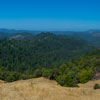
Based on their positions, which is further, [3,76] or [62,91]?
[3,76]

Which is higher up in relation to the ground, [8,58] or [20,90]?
[20,90]

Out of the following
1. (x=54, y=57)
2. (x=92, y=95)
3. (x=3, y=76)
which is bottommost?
(x=54, y=57)

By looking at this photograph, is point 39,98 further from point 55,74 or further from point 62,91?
point 55,74

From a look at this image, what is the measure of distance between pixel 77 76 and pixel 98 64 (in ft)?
69.7

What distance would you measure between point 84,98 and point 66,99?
2.82 meters

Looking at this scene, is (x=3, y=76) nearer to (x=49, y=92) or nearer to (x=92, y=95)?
(x=49, y=92)

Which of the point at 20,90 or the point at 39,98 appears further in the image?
the point at 20,90

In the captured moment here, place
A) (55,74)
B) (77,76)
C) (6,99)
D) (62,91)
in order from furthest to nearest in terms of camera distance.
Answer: (55,74), (77,76), (62,91), (6,99)

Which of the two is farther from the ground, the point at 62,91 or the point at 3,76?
the point at 62,91

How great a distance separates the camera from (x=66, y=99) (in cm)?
2492

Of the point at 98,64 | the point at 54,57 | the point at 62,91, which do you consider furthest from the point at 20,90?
the point at 54,57

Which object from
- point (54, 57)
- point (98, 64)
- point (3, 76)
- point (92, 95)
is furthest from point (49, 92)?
point (54, 57)

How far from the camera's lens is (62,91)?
2745cm

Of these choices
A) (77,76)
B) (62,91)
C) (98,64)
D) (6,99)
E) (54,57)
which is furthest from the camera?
(54,57)
